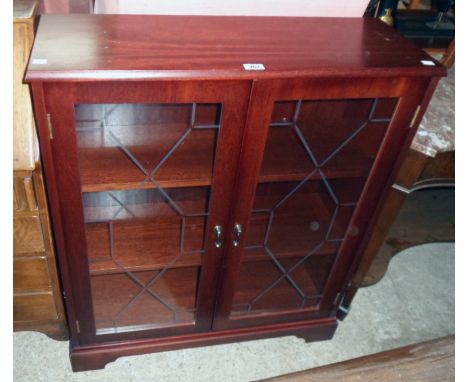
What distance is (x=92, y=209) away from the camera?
48.3 inches

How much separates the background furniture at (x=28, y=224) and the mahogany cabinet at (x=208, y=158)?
0.07 meters

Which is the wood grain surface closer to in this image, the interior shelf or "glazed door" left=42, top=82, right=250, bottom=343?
"glazed door" left=42, top=82, right=250, bottom=343

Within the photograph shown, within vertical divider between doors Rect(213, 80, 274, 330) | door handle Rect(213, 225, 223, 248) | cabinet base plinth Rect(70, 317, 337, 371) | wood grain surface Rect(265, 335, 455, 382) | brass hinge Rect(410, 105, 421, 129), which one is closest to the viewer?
wood grain surface Rect(265, 335, 455, 382)

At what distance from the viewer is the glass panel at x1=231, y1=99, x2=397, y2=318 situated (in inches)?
45.6

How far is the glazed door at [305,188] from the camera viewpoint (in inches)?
43.0

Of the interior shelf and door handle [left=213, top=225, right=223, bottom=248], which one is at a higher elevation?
door handle [left=213, top=225, right=223, bottom=248]

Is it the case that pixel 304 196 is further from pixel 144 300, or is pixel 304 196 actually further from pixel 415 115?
pixel 144 300

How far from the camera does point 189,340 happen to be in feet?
5.20

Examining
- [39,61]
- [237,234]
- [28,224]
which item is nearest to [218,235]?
[237,234]

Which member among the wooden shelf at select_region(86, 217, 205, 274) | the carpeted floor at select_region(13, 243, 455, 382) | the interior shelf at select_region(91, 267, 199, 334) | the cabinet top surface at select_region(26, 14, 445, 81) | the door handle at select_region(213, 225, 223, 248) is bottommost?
the carpeted floor at select_region(13, 243, 455, 382)

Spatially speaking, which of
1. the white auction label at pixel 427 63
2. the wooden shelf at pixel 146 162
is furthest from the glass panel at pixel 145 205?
the white auction label at pixel 427 63

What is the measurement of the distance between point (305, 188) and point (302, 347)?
0.73 m

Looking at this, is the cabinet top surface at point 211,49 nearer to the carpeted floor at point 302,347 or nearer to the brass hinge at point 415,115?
the brass hinge at point 415,115

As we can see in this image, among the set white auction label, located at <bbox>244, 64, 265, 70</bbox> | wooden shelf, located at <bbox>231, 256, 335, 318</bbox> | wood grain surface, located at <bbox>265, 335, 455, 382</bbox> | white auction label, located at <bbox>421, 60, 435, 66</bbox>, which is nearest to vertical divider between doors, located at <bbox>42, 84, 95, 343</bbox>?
white auction label, located at <bbox>244, 64, 265, 70</bbox>
